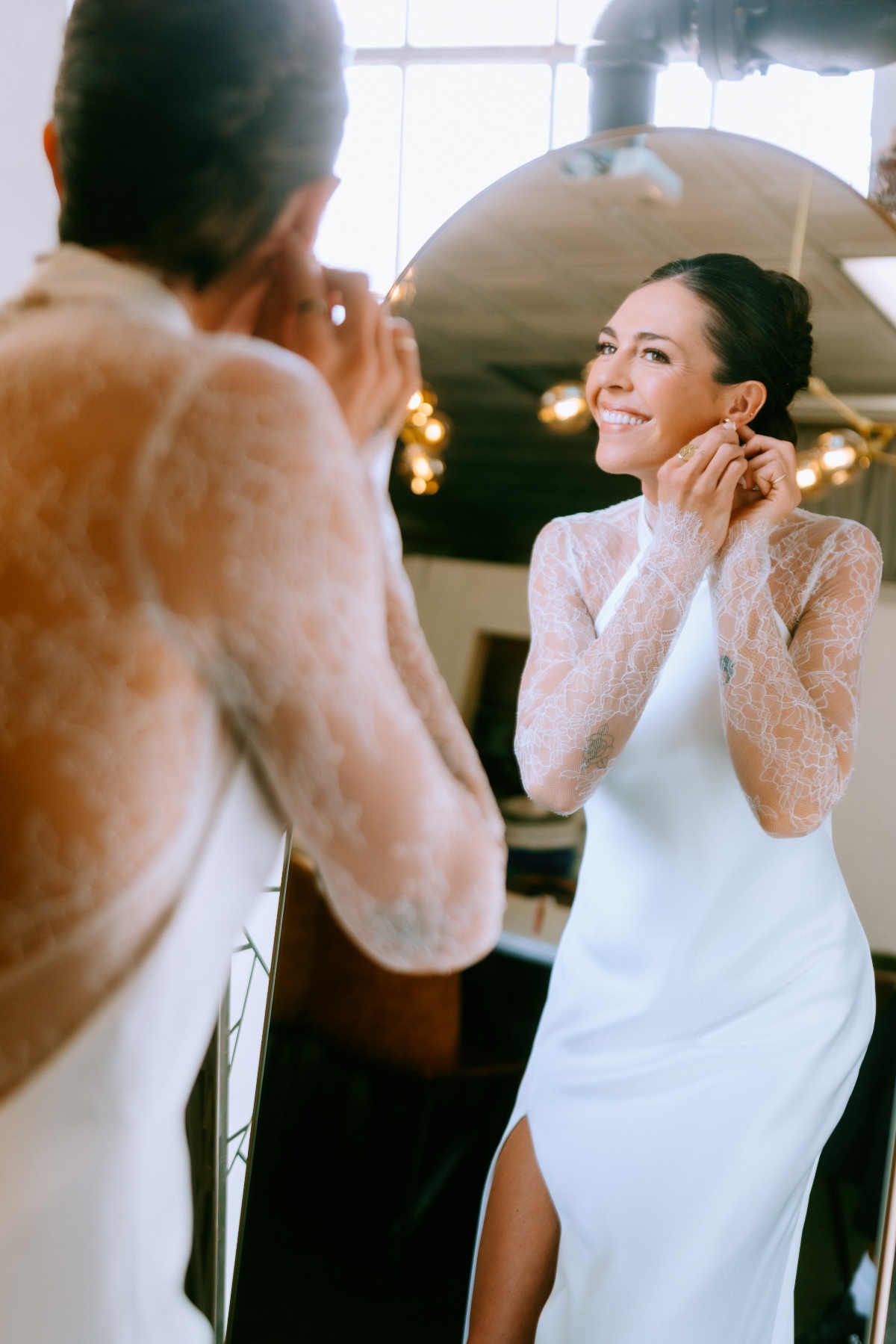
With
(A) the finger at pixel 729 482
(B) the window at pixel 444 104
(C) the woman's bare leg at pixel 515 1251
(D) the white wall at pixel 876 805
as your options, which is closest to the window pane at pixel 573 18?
(B) the window at pixel 444 104

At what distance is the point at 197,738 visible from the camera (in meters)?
0.64

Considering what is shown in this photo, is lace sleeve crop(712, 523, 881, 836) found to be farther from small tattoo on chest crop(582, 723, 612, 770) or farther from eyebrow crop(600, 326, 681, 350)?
eyebrow crop(600, 326, 681, 350)

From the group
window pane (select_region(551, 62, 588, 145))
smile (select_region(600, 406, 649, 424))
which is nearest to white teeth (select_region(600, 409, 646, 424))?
smile (select_region(600, 406, 649, 424))

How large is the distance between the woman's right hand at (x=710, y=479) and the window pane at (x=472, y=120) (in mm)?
892

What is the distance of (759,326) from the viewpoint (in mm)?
1078

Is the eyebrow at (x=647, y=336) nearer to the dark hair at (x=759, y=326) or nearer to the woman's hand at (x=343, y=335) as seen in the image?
the dark hair at (x=759, y=326)

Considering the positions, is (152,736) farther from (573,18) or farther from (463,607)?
(573,18)

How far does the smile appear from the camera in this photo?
3.62 feet

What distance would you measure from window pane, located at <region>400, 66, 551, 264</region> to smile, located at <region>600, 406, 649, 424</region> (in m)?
0.75

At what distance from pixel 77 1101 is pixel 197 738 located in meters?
0.25

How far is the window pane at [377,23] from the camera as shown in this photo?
6.02ft

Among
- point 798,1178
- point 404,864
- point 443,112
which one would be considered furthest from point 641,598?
point 443,112

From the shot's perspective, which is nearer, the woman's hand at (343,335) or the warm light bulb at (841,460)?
the woman's hand at (343,335)

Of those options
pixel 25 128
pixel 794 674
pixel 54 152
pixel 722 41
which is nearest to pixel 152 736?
pixel 54 152
